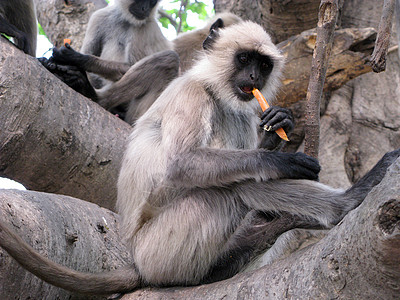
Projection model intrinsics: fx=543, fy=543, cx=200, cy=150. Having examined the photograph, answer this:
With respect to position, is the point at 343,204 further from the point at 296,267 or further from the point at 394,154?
the point at 296,267

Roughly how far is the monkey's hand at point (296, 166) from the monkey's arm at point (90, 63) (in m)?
3.57

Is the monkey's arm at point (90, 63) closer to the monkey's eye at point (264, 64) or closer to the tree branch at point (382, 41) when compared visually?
the monkey's eye at point (264, 64)

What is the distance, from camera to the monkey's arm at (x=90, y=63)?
19.9ft

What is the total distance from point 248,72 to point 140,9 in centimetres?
362

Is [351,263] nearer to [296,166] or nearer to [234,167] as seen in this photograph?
[296,166]

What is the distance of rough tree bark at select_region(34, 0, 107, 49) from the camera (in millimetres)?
7547

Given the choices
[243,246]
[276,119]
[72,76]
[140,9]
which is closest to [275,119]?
[276,119]

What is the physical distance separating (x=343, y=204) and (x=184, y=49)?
17.9 ft

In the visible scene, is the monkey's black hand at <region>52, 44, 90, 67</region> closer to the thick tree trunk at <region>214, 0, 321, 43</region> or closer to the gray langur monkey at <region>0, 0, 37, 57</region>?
the gray langur monkey at <region>0, 0, 37, 57</region>

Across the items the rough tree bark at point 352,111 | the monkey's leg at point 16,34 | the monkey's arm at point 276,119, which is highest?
the monkey's leg at point 16,34

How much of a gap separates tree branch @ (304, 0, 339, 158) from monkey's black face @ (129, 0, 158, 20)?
412 cm

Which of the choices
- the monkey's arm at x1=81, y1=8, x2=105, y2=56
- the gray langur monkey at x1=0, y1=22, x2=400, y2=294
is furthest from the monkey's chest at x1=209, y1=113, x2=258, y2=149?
the monkey's arm at x1=81, y1=8, x2=105, y2=56

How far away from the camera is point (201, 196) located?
3357 mm

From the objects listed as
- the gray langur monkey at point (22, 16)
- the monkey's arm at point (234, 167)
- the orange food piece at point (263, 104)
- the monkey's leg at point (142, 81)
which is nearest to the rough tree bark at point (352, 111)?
the monkey's leg at point (142, 81)
